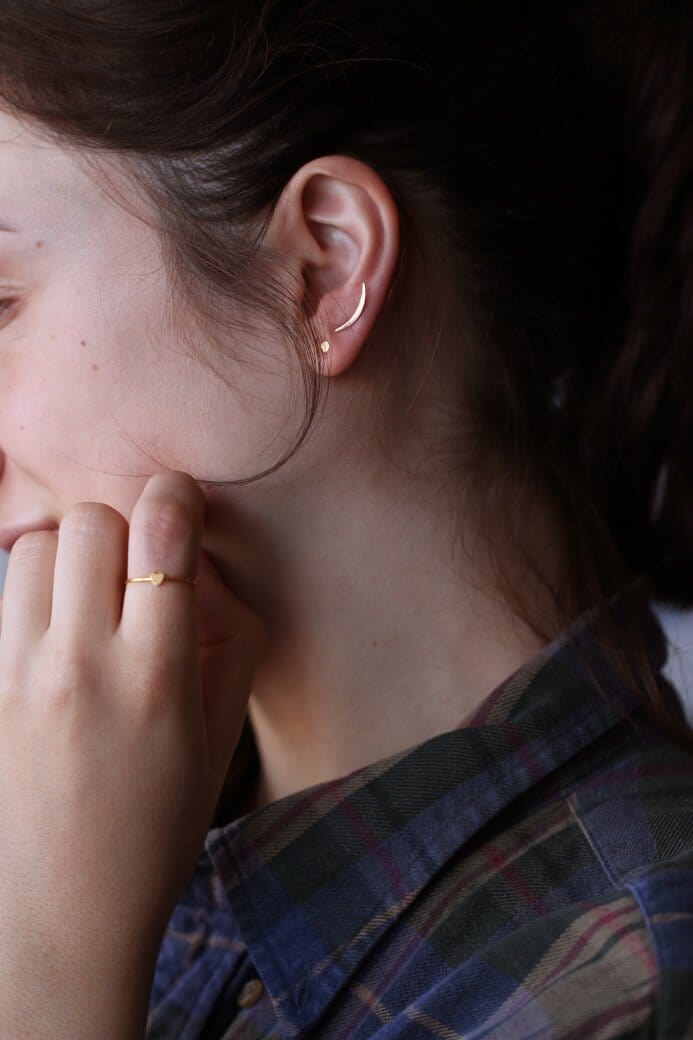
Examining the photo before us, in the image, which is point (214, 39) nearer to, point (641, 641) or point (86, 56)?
point (86, 56)

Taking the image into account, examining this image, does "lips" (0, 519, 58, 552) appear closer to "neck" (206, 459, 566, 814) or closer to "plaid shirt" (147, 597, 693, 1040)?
"neck" (206, 459, 566, 814)

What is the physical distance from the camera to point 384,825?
0.92m

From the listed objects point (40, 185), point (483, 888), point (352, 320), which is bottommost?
point (483, 888)

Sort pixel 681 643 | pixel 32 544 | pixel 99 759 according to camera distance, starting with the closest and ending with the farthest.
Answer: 1. pixel 99 759
2. pixel 32 544
3. pixel 681 643

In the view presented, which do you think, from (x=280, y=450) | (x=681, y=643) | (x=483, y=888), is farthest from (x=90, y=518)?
(x=681, y=643)

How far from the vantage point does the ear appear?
88cm

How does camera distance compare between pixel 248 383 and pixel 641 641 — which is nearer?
pixel 248 383

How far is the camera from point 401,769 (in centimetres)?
93

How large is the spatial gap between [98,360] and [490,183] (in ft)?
1.21

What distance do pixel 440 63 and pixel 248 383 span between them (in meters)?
0.31

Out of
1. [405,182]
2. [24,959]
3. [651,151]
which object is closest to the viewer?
[24,959]

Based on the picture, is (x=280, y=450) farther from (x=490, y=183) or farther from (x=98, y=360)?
(x=490, y=183)

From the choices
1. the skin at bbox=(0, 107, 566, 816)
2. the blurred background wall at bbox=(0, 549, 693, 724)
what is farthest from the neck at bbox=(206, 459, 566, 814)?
the blurred background wall at bbox=(0, 549, 693, 724)

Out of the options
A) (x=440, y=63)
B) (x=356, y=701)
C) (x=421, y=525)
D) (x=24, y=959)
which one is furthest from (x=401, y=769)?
Answer: (x=440, y=63)
